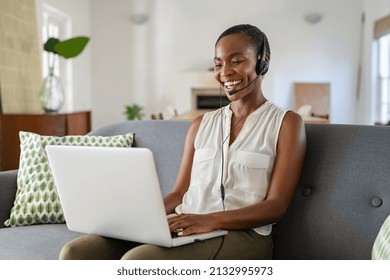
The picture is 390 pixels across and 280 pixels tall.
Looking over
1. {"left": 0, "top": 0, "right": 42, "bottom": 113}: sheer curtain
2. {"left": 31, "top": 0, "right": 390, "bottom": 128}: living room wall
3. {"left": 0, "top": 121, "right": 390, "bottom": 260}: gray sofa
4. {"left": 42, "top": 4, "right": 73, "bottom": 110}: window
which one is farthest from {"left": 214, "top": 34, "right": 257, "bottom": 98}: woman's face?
{"left": 31, "top": 0, "right": 390, "bottom": 128}: living room wall

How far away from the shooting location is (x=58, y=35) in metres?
7.37

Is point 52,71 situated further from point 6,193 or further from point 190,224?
point 190,224

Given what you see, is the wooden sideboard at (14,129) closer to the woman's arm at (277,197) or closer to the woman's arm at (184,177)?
the woman's arm at (184,177)

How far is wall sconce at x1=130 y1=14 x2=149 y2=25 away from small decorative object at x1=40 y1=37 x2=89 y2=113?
13.2ft

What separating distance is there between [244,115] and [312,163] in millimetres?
251

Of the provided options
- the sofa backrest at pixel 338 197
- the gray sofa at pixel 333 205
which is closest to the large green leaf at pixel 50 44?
the gray sofa at pixel 333 205

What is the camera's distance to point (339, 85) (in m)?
8.83

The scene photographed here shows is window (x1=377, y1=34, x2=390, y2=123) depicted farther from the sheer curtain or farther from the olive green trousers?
A: the olive green trousers

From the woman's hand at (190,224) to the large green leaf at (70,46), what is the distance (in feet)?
11.7

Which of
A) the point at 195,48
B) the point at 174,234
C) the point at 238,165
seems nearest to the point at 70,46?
the point at 238,165

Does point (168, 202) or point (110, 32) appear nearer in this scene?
point (168, 202)
